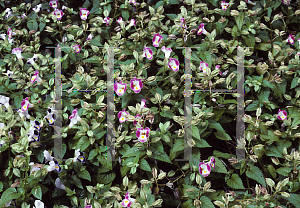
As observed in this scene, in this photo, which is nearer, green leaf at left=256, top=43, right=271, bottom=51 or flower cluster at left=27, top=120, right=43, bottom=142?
flower cluster at left=27, top=120, right=43, bottom=142

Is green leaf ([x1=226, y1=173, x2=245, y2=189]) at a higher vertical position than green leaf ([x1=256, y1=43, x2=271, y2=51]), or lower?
lower

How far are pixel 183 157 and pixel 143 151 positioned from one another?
0.31m

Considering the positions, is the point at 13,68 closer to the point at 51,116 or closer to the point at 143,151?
the point at 51,116

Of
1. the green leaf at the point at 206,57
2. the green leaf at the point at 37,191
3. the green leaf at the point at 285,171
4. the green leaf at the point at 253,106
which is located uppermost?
the green leaf at the point at 206,57

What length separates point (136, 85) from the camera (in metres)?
1.96

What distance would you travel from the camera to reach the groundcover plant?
6.01 ft

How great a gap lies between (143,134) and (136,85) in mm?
382

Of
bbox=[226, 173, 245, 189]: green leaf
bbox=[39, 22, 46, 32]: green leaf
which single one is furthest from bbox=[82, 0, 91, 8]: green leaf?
bbox=[226, 173, 245, 189]: green leaf

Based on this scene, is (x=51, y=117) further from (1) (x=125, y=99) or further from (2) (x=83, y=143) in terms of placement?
(1) (x=125, y=99)

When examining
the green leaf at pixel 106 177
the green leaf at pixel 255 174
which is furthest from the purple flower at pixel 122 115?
the green leaf at pixel 255 174

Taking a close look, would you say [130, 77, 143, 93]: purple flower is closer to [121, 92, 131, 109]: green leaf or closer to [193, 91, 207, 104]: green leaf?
[121, 92, 131, 109]: green leaf

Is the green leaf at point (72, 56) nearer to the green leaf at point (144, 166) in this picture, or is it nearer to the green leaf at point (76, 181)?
the green leaf at point (76, 181)

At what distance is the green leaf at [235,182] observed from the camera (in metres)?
1.87

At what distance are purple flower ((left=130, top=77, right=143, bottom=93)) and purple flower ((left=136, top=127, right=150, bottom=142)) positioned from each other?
31 cm
